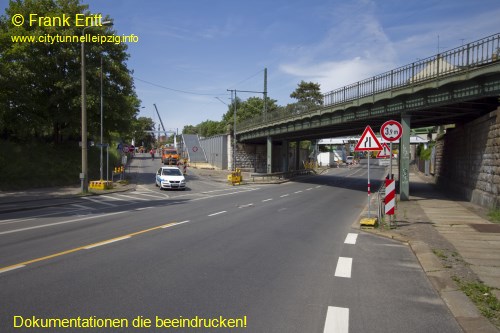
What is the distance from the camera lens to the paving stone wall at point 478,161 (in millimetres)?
16016

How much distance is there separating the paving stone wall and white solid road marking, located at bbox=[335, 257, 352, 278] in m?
10.3

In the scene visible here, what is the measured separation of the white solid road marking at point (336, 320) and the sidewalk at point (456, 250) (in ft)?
4.41

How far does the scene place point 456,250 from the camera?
355 inches

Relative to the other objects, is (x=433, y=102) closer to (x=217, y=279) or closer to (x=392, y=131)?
(x=392, y=131)

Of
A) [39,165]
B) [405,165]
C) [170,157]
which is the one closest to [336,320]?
[405,165]

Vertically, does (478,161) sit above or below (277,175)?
above

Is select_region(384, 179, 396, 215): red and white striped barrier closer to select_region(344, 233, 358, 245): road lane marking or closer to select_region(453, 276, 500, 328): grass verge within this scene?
select_region(344, 233, 358, 245): road lane marking

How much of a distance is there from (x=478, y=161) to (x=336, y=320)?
16.9 m

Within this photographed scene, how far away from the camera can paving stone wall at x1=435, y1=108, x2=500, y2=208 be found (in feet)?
52.5

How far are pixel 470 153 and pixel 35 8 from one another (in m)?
32.1

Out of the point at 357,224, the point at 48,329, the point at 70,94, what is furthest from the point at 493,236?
the point at 70,94

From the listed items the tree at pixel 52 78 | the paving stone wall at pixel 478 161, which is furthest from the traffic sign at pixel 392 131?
the tree at pixel 52 78

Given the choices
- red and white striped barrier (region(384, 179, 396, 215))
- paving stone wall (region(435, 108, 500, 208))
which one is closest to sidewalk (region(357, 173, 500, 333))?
Answer: red and white striped barrier (region(384, 179, 396, 215))

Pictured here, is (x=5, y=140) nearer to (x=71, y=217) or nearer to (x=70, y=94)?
(x=70, y=94)
